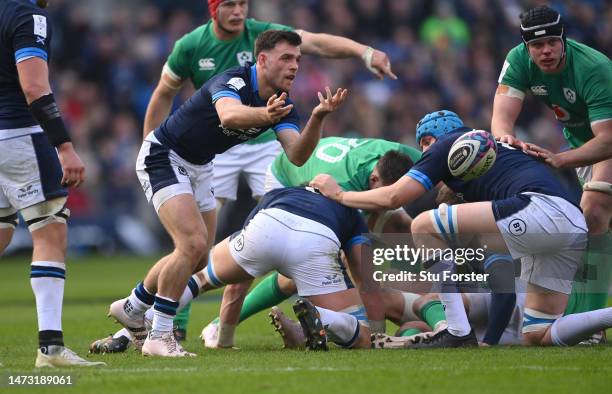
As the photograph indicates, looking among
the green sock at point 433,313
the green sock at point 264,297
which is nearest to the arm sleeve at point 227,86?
the green sock at point 264,297

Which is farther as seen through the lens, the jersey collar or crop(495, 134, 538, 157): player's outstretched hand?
crop(495, 134, 538, 157): player's outstretched hand

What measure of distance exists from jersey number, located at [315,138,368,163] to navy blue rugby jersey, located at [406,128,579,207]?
1.26 meters

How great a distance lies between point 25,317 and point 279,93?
183 inches

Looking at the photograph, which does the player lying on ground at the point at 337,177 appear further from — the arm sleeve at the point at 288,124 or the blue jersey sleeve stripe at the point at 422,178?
the arm sleeve at the point at 288,124

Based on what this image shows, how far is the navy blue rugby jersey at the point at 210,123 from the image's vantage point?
7.77 m

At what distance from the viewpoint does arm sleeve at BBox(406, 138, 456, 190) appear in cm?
752

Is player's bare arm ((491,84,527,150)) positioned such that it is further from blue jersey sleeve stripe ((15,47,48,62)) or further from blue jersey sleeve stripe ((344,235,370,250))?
blue jersey sleeve stripe ((15,47,48,62))

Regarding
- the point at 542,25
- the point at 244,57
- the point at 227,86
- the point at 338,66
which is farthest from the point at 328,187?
the point at 338,66

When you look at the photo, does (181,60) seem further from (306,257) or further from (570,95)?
(570,95)

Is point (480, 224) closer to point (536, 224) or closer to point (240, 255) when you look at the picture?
point (536, 224)

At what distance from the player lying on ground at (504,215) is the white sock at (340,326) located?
20.4 inches

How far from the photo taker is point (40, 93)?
22.0 ft

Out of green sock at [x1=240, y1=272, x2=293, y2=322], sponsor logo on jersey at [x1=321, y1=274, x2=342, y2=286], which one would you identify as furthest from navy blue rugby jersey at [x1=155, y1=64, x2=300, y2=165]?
green sock at [x1=240, y1=272, x2=293, y2=322]

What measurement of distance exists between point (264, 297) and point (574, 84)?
9.49 feet
